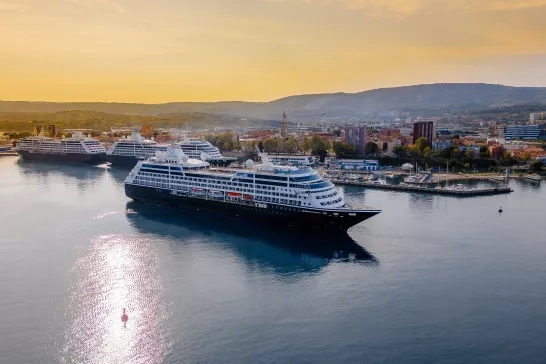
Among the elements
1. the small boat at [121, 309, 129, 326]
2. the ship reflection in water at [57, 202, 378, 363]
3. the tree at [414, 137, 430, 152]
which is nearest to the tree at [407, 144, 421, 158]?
the tree at [414, 137, 430, 152]

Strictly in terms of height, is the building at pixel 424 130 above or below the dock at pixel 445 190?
above

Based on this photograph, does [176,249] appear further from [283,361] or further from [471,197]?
[471,197]

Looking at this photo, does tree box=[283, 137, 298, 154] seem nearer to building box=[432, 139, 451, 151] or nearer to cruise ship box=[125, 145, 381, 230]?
building box=[432, 139, 451, 151]

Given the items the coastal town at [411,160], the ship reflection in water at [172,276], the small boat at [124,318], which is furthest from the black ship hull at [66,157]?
the small boat at [124,318]

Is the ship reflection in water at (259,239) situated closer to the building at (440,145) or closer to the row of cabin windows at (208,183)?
the row of cabin windows at (208,183)

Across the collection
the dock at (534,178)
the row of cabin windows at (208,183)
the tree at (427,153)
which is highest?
the tree at (427,153)

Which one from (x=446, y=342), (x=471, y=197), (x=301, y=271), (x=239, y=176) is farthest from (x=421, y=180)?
(x=446, y=342)
